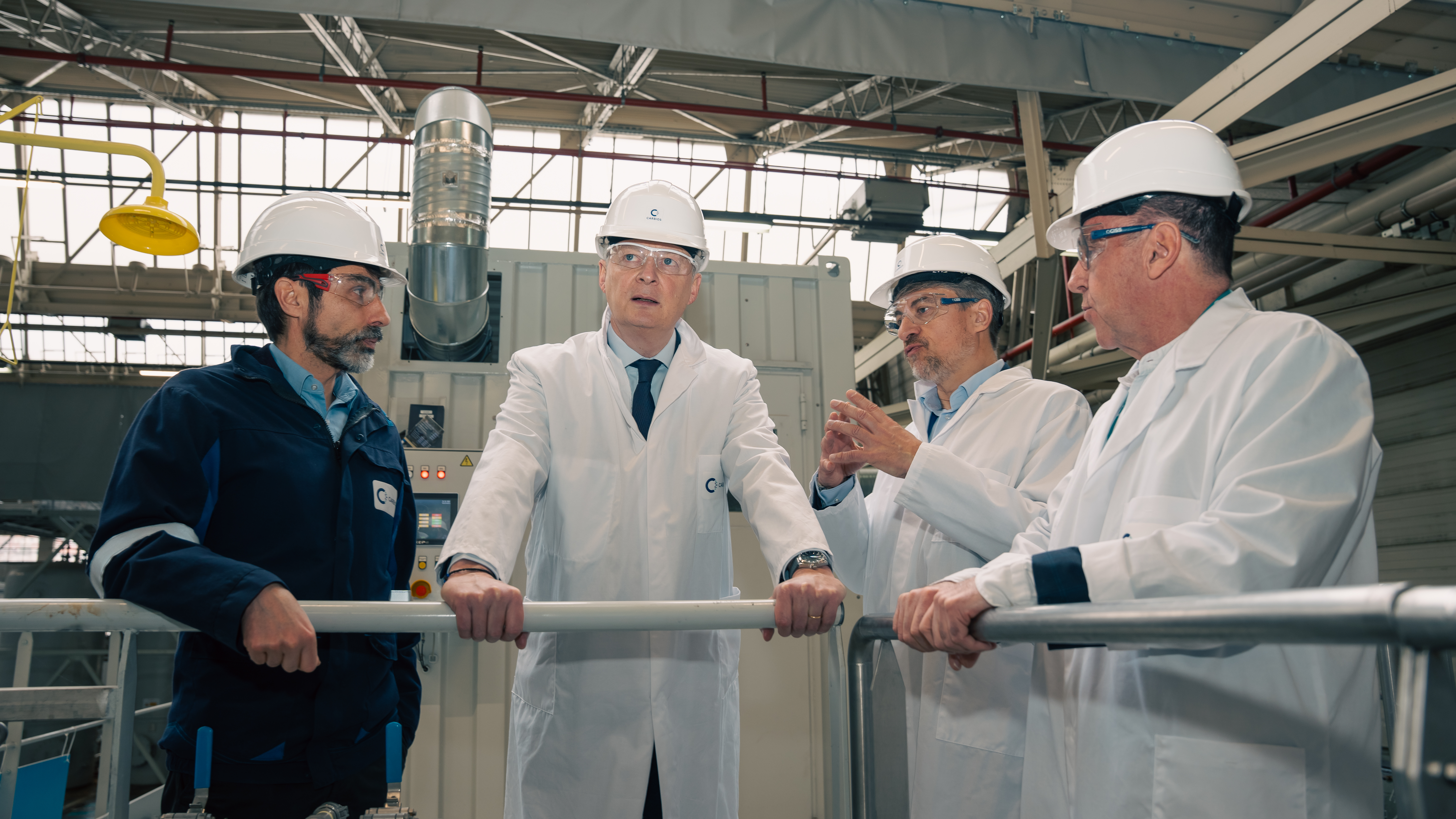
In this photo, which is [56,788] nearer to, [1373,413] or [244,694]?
[244,694]

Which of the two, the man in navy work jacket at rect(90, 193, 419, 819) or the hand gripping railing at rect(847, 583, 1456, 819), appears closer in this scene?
the hand gripping railing at rect(847, 583, 1456, 819)

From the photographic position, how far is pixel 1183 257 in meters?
1.81

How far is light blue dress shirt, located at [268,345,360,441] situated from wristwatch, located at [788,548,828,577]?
3.65ft

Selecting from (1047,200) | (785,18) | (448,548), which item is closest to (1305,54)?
(1047,200)

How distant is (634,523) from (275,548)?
0.83 metres

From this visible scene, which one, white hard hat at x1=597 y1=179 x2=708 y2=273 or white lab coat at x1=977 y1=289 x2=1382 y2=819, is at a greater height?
white hard hat at x1=597 y1=179 x2=708 y2=273

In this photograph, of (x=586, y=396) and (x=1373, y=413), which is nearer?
(x=1373, y=413)

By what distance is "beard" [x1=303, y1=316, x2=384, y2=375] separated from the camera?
6.96 feet

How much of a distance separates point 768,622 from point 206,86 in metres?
11.8

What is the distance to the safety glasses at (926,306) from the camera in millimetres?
2771

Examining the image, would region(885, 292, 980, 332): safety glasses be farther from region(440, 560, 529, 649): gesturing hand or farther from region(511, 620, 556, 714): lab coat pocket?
region(440, 560, 529, 649): gesturing hand

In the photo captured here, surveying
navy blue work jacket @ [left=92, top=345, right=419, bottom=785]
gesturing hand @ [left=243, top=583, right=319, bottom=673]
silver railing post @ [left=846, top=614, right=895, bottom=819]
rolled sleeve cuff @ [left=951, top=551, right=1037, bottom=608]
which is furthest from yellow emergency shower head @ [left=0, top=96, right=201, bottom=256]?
rolled sleeve cuff @ [left=951, top=551, right=1037, bottom=608]

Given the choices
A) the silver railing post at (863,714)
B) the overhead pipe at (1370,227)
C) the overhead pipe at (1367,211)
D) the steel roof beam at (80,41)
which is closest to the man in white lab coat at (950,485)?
the silver railing post at (863,714)

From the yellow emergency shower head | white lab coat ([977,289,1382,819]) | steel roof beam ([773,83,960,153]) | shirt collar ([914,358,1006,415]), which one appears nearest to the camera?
white lab coat ([977,289,1382,819])
